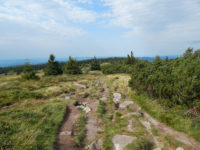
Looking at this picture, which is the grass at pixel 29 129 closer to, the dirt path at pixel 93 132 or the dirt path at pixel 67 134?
the dirt path at pixel 67 134

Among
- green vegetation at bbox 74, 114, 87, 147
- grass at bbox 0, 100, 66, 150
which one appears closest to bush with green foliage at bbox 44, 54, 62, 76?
grass at bbox 0, 100, 66, 150

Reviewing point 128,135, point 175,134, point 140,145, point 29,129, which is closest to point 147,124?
point 175,134

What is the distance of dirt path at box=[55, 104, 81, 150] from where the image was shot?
6.85 meters

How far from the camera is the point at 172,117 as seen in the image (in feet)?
29.7

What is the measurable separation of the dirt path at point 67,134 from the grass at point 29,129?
37cm

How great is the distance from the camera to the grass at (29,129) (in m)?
6.38

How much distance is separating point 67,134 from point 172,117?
26.1ft

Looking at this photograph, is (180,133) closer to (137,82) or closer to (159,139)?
(159,139)

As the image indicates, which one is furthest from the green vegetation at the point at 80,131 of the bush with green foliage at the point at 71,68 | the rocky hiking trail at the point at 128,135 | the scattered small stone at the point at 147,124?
the bush with green foliage at the point at 71,68

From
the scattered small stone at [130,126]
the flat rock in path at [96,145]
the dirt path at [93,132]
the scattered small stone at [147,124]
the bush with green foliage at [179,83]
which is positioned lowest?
the dirt path at [93,132]

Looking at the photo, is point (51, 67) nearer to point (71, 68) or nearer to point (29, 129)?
point (71, 68)

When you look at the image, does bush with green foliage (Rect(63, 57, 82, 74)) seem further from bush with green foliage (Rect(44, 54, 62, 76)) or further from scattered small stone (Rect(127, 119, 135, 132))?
scattered small stone (Rect(127, 119, 135, 132))

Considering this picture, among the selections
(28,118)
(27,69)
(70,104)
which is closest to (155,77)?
(70,104)

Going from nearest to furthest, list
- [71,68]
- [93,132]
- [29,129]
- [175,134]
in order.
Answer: [175,134] < [29,129] < [93,132] < [71,68]
